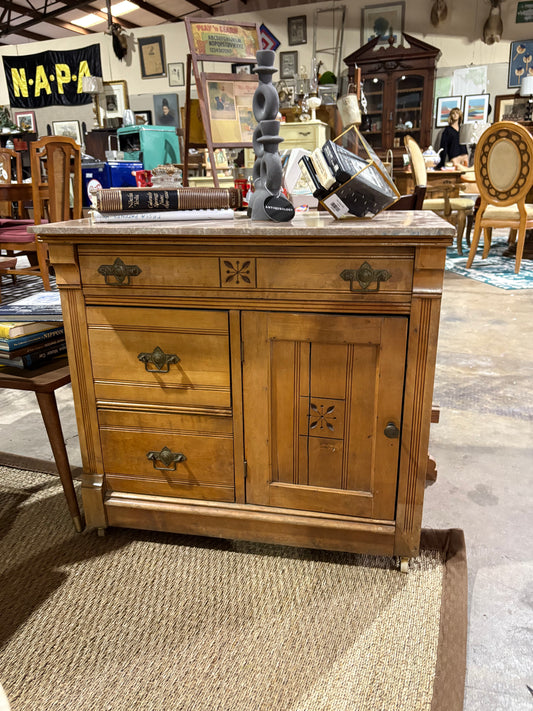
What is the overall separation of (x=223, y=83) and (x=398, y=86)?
292 inches

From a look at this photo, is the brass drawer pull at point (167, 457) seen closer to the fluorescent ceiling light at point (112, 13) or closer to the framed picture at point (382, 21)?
the framed picture at point (382, 21)

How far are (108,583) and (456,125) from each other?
27.9ft

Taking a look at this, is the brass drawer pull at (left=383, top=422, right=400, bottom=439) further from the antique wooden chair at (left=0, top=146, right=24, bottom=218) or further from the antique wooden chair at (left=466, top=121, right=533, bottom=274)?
the antique wooden chair at (left=0, top=146, right=24, bottom=218)

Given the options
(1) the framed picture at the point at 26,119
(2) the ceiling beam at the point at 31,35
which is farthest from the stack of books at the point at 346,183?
(2) the ceiling beam at the point at 31,35

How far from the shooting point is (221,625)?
1.28 meters

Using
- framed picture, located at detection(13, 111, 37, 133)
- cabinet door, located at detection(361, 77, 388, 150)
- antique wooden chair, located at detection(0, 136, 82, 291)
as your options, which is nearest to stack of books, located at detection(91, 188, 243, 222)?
antique wooden chair, located at detection(0, 136, 82, 291)

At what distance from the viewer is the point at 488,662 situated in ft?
3.82

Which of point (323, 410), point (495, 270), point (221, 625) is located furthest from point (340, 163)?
point (495, 270)

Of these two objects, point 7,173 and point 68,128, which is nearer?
point 7,173

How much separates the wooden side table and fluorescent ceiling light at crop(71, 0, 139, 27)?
10.1m

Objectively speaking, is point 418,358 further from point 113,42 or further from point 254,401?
point 113,42

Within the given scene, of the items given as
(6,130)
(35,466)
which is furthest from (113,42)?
(35,466)

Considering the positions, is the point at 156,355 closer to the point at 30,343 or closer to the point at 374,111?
the point at 30,343

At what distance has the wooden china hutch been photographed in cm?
844
